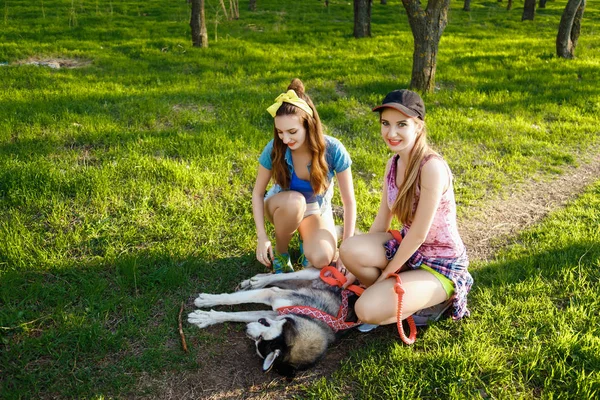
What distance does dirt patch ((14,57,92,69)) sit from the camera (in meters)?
7.50

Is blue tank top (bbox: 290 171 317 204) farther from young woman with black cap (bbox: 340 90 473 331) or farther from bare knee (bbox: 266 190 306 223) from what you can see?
young woman with black cap (bbox: 340 90 473 331)

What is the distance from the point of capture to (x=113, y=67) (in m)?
7.62

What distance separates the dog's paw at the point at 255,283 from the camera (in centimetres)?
337

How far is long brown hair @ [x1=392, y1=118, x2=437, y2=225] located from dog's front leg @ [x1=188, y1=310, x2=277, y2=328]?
1.14 m

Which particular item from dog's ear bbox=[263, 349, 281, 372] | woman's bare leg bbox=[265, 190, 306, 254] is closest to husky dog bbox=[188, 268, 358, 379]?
dog's ear bbox=[263, 349, 281, 372]

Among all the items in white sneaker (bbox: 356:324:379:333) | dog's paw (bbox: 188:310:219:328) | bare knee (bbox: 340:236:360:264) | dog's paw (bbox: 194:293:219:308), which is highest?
bare knee (bbox: 340:236:360:264)

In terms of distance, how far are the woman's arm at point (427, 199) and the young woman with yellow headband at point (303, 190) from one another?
0.77m

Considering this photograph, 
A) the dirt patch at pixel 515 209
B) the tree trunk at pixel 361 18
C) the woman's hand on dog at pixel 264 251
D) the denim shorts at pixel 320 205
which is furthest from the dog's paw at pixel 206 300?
the tree trunk at pixel 361 18

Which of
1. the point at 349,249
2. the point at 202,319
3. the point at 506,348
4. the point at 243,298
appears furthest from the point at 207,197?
the point at 506,348

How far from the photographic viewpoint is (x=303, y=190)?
354 centimetres

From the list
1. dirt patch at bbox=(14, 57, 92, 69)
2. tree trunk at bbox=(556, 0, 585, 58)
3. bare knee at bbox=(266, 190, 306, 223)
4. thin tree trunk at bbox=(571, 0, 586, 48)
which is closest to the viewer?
bare knee at bbox=(266, 190, 306, 223)

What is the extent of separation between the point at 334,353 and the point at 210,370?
80 cm

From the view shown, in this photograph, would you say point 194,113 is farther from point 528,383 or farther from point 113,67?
point 528,383

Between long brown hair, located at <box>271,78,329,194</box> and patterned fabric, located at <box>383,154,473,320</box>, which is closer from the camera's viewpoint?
patterned fabric, located at <box>383,154,473,320</box>
